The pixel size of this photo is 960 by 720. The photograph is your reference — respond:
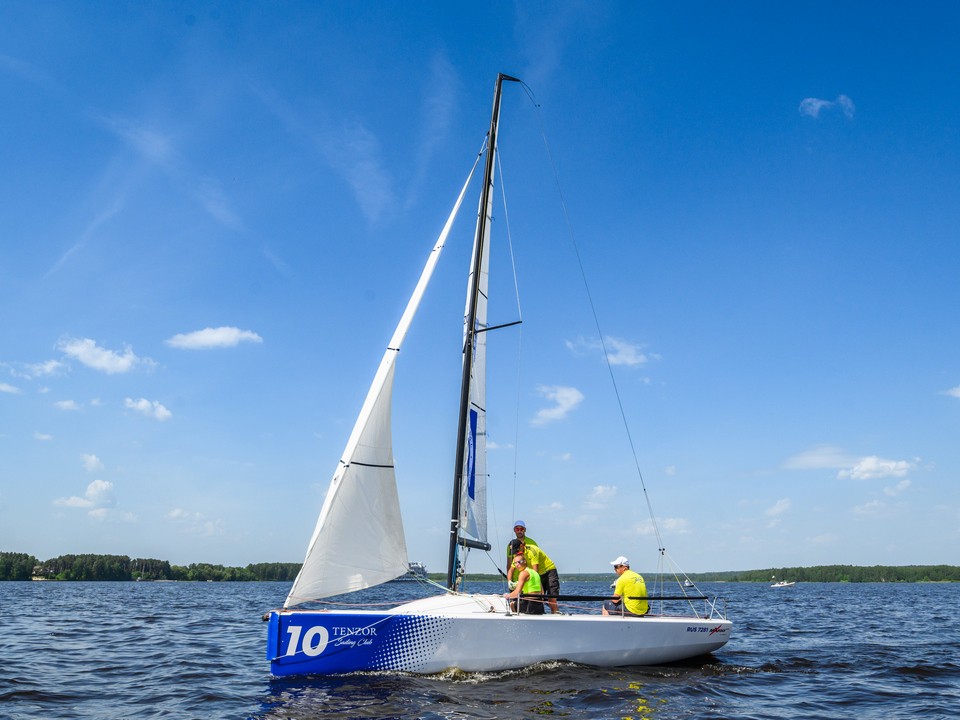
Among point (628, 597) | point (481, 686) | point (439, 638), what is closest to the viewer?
point (481, 686)

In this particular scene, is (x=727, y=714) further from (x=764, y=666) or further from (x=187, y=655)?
(x=187, y=655)

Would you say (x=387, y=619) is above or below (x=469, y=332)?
below

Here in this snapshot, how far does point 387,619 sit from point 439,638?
95cm

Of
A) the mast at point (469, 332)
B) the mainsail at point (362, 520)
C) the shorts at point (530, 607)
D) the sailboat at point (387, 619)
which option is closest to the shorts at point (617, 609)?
the sailboat at point (387, 619)

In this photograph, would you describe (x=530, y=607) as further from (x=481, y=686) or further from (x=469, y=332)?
(x=469, y=332)

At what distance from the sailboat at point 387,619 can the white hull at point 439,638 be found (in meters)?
0.02

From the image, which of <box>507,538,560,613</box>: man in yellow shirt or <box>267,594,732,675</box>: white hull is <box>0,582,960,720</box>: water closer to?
<box>267,594,732,675</box>: white hull

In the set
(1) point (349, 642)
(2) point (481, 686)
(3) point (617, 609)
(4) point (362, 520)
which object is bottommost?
(2) point (481, 686)

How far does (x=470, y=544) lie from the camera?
44.1ft

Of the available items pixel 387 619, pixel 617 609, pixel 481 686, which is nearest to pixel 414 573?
pixel 387 619

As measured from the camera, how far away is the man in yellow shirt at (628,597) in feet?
42.9

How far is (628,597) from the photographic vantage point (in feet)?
43.0

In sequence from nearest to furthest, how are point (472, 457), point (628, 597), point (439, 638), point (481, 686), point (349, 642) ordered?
point (481, 686), point (349, 642), point (439, 638), point (628, 597), point (472, 457)

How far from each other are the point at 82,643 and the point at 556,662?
12.9 meters
